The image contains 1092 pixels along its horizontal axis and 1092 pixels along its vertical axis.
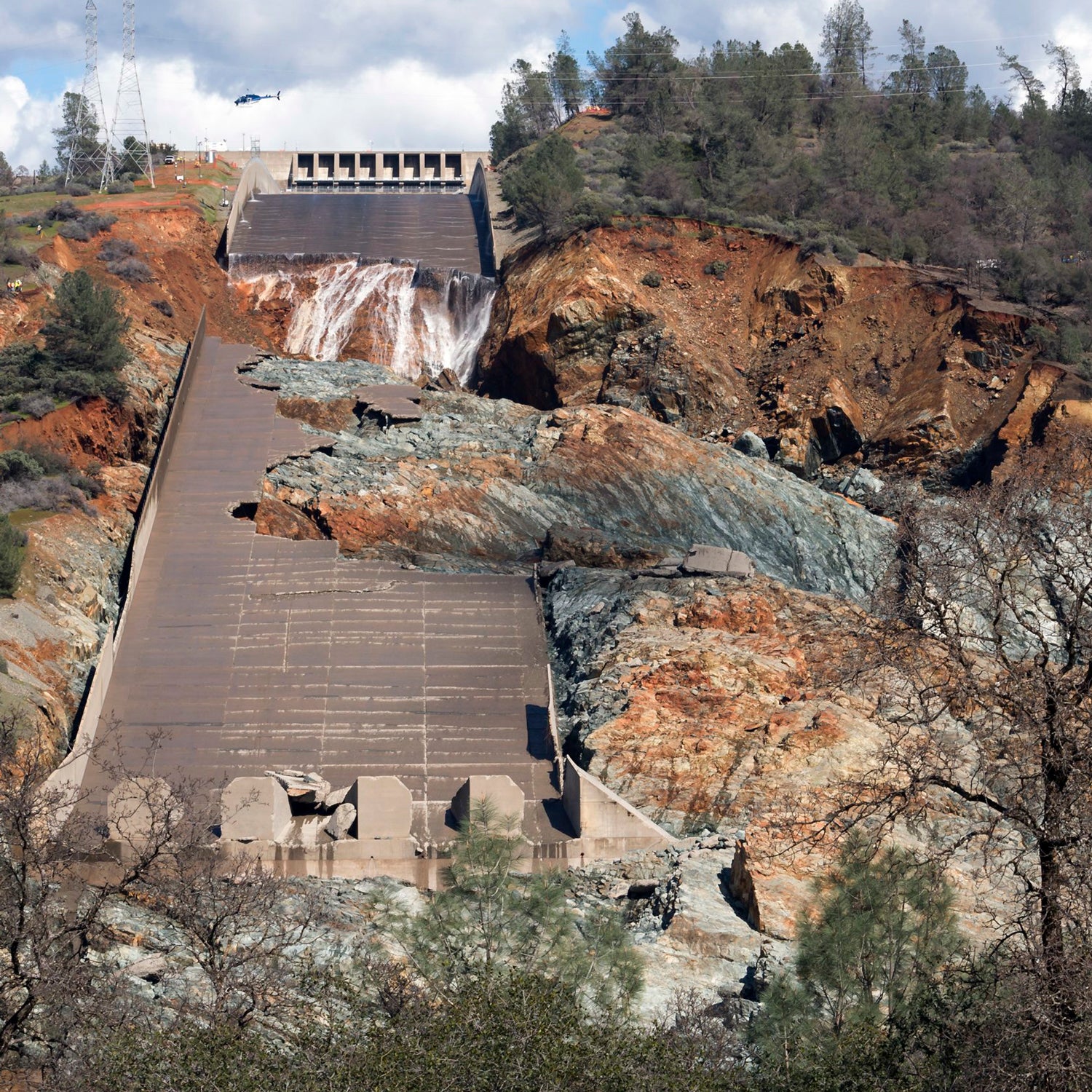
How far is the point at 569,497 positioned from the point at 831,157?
28.8 meters

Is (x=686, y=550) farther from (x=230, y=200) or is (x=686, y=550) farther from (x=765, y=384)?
(x=230, y=200)

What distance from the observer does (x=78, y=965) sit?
16844mm

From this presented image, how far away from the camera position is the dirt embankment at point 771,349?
50.1 metres

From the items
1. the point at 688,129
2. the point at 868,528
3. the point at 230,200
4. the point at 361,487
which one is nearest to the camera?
the point at 361,487

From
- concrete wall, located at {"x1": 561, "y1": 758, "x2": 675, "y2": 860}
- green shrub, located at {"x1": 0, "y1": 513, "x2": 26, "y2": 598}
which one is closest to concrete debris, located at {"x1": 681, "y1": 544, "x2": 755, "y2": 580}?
concrete wall, located at {"x1": 561, "y1": 758, "x2": 675, "y2": 860}

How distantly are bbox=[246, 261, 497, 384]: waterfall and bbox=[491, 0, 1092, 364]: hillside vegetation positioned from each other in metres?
3.94

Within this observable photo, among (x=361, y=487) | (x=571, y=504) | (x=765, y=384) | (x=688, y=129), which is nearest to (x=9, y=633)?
(x=361, y=487)

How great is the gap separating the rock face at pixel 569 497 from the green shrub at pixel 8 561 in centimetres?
678

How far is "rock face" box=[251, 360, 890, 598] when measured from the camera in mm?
38375

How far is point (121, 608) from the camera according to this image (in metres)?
34.6

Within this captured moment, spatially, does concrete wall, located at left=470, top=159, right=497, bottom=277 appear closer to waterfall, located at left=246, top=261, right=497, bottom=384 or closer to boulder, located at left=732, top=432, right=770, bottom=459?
waterfall, located at left=246, top=261, right=497, bottom=384

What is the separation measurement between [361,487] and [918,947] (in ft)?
79.9

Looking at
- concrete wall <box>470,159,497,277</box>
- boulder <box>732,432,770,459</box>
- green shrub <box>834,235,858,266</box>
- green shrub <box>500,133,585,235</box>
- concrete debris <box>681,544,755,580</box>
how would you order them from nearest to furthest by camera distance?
concrete debris <box>681,544,755,580</box> < boulder <box>732,432,770,459</box> < green shrub <box>834,235,858,266</box> < green shrub <box>500,133,585,235</box> < concrete wall <box>470,159,497,277</box>

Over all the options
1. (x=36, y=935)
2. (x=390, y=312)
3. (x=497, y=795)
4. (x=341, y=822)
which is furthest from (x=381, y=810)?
(x=390, y=312)
